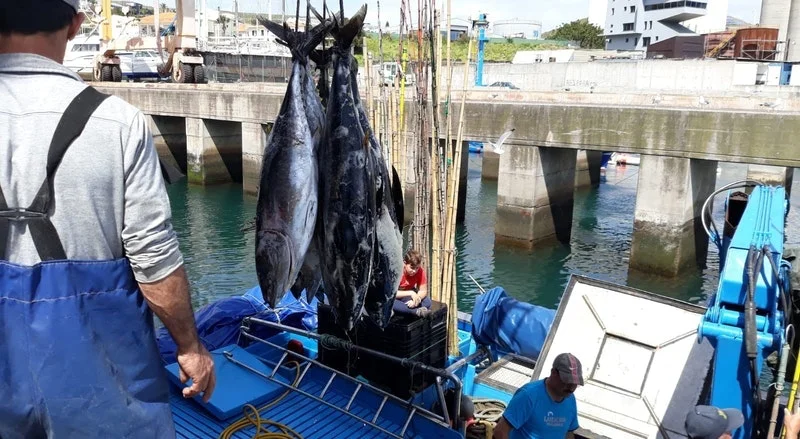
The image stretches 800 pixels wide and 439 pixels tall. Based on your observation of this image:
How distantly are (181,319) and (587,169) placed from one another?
2243cm

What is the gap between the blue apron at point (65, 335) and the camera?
167 cm

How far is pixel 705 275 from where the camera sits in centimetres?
1320

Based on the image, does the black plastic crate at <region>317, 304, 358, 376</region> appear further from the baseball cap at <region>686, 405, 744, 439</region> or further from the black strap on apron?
the black strap on apron

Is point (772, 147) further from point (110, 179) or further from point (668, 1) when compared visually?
point (668, 1)

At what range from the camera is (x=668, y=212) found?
41.7 ft

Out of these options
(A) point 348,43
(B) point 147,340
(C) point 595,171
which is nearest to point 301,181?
(A) point 348,43

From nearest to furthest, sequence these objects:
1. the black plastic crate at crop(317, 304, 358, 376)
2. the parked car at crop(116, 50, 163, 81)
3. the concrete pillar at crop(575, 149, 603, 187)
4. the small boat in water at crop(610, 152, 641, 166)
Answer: the black plastic crate at crop(317, 304, 358, 376), the concrete pillar at crop(575, 149, 603, 187), the small boat in water at crop(610, 152, 641, 166), the parked car at crop(116, 50, 163, 81)

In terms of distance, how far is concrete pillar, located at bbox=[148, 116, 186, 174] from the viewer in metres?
24.2

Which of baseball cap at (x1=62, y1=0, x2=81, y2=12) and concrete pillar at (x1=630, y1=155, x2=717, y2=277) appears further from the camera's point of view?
concrete pillar at (x1=630, y1=155, x2=717, y2=277)

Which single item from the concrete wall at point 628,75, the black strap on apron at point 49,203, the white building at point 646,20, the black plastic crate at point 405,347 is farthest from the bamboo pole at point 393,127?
the white building at point 646,20

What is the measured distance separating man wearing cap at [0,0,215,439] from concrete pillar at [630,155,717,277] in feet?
40.6

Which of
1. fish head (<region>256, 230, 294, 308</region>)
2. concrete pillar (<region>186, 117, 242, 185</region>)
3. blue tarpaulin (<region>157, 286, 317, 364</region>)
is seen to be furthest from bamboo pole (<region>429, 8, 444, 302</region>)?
concrete pillar (<region>186, 117, 242, 185</region>)

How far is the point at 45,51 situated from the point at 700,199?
13547mm

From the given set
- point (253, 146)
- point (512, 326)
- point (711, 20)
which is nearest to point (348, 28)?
point (512, 326)
